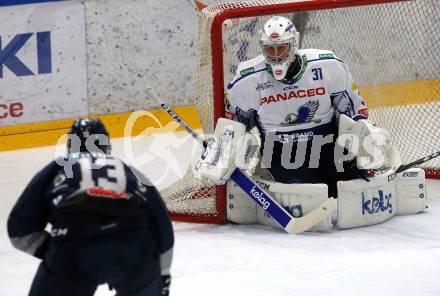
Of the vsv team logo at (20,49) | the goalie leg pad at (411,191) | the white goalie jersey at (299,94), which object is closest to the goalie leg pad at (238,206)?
the white goalie jersey at (299,94)

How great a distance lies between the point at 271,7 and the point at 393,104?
1597 mm

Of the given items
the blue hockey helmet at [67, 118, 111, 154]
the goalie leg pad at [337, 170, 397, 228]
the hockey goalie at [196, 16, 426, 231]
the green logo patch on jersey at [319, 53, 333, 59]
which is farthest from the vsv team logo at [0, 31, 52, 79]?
the blue hockey helmet at [67, 118, 111, 154]

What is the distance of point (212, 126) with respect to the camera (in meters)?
5.91

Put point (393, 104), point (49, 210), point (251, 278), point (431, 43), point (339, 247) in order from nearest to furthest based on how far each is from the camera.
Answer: point (49, 210), point (251, 278), point (339, 247), point (393, 104), point (431, 43)

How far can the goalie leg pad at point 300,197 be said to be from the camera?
5.54 meters

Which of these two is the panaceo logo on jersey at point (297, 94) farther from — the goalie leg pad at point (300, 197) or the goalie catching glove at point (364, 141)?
the goalie leg pad at point (300, 197)

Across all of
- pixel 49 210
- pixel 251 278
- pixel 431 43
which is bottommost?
pixel 251 278

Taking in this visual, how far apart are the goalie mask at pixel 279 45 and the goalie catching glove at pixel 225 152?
327 mm

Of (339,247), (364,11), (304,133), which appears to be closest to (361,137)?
(304,133)

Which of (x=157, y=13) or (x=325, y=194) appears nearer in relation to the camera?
(x=325, y=194)

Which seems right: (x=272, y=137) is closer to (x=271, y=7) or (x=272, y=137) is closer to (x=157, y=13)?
(x=271, y=7)

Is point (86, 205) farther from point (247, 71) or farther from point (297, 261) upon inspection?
point (247, 71)

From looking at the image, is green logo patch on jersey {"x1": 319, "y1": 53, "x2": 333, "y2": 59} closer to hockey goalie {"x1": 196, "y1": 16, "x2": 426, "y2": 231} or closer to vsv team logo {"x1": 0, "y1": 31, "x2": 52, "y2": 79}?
hockey goalie {"x1": 196, "y1": 16, "x2": 426, "y2": 231}

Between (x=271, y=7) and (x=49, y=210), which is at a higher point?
(x=271, y=7)
